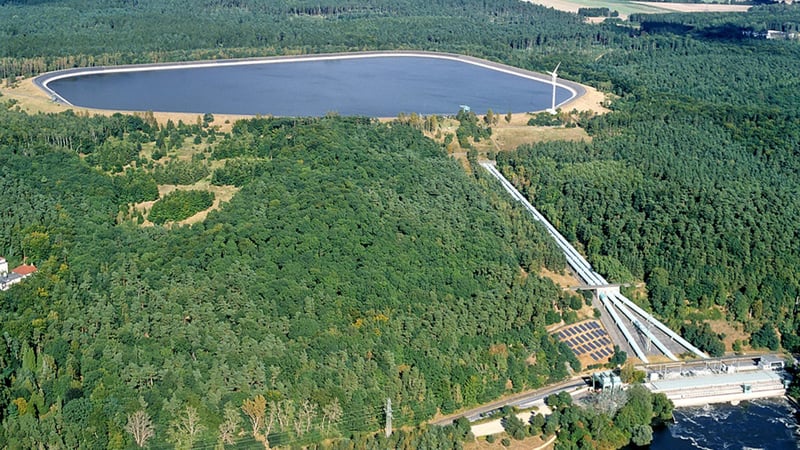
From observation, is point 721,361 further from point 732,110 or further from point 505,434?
point 732,110

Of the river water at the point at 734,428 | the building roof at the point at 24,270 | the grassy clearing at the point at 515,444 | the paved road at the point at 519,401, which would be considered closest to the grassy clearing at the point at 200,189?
the building roof at the point at 24,270

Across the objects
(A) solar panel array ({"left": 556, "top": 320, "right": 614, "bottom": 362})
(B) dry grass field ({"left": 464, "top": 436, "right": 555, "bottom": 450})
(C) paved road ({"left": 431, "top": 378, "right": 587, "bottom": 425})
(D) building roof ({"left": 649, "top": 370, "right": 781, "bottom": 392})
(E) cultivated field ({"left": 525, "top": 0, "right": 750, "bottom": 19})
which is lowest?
(B) dry grass field ({"left": 464, "top": 436, "right": 555, "bottom": 450})

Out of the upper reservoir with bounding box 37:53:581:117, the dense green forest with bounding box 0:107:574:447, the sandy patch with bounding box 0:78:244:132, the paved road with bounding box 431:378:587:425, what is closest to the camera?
the dense green forest with bounding box 0:107:574:447

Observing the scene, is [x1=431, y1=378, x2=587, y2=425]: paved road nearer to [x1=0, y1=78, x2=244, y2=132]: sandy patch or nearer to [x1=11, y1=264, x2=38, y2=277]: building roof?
[x1=11, y1=264, x2=38, y2=277]: building roof

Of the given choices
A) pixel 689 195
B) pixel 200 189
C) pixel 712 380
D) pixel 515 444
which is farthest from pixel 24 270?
pixel 689 195

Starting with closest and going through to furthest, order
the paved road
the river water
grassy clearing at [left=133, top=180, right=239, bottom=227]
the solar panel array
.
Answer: the river water → the paved road → the solar panel array → grassy clearing at [left=133, top=180, right=239, bottom=227]

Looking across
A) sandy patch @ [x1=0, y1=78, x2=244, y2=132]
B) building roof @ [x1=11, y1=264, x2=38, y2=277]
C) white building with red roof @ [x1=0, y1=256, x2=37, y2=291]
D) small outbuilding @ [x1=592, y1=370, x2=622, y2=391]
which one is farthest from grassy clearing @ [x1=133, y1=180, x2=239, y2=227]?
small outbuilding @ [x1=592, y1=370, x2=622, y2=391]

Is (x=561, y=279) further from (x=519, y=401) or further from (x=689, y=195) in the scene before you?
(x=519, y=401)
